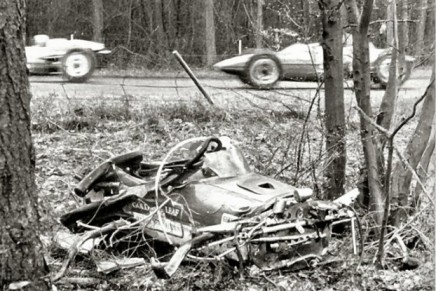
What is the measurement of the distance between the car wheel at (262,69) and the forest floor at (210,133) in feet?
9.71

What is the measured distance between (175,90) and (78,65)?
11.9ft

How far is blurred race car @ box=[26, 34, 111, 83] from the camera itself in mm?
18438

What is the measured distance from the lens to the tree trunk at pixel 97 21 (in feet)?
95.6

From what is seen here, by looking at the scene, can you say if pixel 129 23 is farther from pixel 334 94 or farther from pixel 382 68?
pixel 334 94

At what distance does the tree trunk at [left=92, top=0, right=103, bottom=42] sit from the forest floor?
637 inches

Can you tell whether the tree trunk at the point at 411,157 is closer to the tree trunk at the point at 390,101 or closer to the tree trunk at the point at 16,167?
the tree trunk at the point at 390,101

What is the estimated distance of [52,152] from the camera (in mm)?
11125

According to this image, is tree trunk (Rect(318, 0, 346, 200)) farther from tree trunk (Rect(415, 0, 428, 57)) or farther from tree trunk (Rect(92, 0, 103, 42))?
tree trunk (Rect(92, 0, 103, 42))

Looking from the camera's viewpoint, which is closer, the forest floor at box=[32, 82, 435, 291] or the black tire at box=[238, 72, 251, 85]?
the forest floor at box=[32, 82, 435, 291]

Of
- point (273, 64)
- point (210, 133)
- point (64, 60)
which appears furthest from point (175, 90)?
point (210, 133)

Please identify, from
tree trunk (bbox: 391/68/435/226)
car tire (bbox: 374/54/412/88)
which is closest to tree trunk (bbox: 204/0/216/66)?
car tire (bbox: 374/54/412/88)

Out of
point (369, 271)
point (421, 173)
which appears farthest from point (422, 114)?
point (369, 271)

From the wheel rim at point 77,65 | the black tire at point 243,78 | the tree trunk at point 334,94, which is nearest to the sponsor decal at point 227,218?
the tree trunk at point 334,94

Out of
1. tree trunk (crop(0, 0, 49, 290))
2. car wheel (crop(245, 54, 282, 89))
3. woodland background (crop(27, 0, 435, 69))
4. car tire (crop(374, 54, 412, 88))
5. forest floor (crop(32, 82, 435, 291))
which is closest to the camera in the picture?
tree trunk (crop(0, 0, 49, 290))
